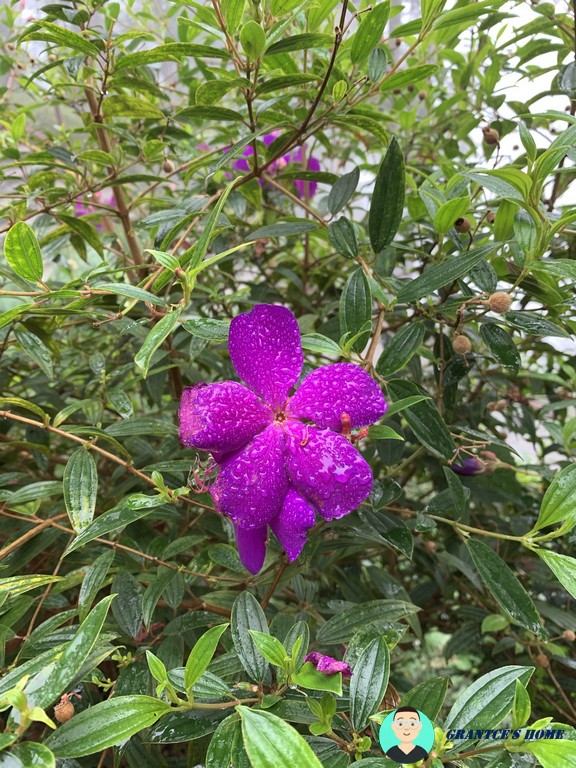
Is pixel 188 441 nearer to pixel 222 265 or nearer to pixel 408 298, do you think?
pixel 408 298

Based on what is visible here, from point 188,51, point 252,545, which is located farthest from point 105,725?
point 188,51

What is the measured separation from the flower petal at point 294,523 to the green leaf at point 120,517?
0.11m

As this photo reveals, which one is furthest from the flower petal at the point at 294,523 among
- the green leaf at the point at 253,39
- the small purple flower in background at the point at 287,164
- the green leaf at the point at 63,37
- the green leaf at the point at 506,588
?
the small purple flower in background at the point at 287,164

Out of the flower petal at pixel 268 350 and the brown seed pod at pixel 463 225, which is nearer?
the flower petal at pixel 268 350

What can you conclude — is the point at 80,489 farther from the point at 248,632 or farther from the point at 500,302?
the point at 500,302

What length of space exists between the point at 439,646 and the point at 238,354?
3.86 feet

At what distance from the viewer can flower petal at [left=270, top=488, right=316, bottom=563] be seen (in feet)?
1.38

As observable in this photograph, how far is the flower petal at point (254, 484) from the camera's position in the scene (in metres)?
0.42

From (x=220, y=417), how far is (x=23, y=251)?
0.24m

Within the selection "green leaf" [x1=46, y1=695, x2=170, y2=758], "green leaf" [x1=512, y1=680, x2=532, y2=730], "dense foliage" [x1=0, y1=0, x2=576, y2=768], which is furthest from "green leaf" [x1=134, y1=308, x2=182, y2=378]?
"green leaf" [x1=512, y1=680, x2=532, y2=730]

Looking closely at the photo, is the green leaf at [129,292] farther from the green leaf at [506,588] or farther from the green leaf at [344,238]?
the green leaf at [506,588]

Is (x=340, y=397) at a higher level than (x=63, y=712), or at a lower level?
higher

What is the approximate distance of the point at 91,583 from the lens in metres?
0.52

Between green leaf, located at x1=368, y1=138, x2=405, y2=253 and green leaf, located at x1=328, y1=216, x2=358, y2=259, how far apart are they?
0.07 ft
